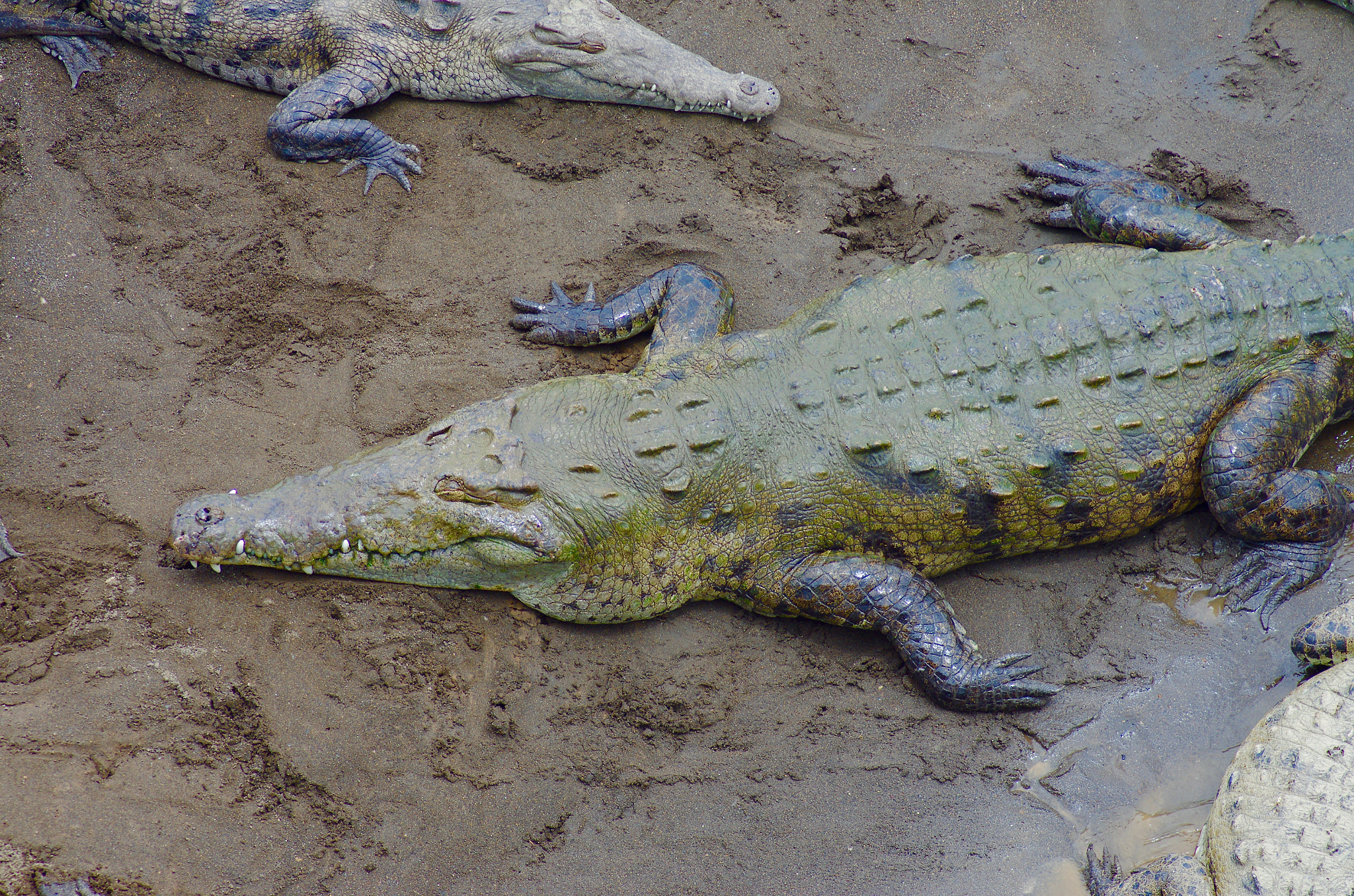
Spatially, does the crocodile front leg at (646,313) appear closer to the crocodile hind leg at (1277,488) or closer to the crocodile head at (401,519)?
the crocodile head at (401,519)

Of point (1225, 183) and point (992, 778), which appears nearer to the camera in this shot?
point (992, 778)

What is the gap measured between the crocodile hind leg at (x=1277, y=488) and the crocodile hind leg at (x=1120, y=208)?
78cm

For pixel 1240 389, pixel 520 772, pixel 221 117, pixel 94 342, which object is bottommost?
pixel 520 772

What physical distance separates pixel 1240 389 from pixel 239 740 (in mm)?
3832

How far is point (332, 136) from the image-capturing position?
15.1 feet

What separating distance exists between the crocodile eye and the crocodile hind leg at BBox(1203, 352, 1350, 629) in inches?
143

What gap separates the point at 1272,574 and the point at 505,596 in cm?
297

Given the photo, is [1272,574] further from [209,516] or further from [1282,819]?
[209,516]

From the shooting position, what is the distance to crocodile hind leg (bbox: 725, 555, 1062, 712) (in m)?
3.38

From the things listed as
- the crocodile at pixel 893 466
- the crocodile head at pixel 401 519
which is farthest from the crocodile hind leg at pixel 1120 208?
the crocodile head at pixel 401 519

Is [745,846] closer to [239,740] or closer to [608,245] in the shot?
[239,740]

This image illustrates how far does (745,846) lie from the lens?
3.14m

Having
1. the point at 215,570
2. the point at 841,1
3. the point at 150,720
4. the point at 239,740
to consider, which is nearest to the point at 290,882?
the point at 239,740

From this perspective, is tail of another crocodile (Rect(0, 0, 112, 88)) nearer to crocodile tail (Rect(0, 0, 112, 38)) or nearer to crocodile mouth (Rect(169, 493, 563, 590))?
crocodile tail (Rect(0, 0, 112, 38))
